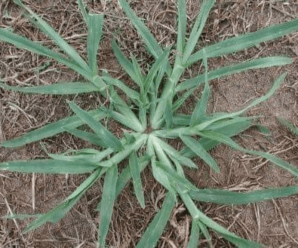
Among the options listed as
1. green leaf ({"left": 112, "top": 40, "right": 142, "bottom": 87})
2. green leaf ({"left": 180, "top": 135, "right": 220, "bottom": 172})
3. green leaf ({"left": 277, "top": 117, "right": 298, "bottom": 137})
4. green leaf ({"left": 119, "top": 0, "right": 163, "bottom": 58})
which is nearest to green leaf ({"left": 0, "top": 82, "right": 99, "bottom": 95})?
green leaf ({"left": 112, "top": 40, "right": 142, "bottom": 87})

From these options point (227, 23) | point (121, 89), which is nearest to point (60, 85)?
point (121, 89)

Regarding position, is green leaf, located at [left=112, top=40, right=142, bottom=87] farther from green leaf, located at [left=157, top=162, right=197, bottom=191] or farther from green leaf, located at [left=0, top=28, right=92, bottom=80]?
green leaf, located at [left=157, top=162, right=197, bottom=191]

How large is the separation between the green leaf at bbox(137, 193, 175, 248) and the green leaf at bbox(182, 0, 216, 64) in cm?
44

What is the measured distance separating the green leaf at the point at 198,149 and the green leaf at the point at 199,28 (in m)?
0.25

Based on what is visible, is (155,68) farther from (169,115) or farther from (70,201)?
(70,201)

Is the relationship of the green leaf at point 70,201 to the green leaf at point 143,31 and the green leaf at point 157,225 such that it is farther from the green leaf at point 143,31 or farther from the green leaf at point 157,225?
the green leaf at point 143,31

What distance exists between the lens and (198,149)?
1.55 m

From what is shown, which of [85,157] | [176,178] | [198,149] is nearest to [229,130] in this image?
[198,149]

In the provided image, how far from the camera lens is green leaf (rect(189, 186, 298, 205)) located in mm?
1492

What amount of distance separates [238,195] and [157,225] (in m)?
0.26

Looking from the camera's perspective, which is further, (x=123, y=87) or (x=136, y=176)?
(x=123, y=87)

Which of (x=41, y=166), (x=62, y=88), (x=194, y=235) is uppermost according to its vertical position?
(x=62, y=88)

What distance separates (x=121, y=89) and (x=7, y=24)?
0.47 m

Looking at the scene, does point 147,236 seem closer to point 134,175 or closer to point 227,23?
point 134,175
